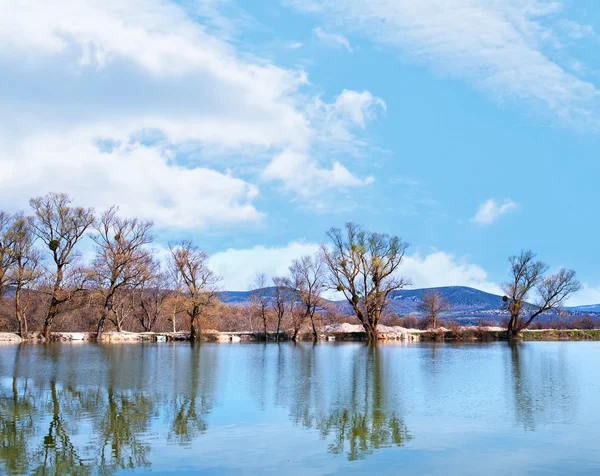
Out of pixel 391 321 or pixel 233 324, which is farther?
pixel 391 321

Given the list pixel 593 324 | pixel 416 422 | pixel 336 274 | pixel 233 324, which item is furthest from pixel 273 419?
pixel 593 324

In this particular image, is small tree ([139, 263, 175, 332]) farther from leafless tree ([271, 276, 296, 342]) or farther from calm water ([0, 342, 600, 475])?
calm water ([0, 342, 600, 475])

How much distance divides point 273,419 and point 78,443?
4.50m

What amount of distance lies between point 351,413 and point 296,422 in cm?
187

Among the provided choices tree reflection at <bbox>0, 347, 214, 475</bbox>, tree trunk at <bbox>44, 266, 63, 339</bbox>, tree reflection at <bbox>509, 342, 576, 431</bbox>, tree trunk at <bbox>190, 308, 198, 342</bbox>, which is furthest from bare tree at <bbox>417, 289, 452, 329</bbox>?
tree reflection at <bbox>0, 347, 214, 475</bbox>

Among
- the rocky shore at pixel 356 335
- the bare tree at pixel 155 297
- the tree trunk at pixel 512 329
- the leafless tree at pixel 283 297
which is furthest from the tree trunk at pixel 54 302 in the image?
the tree trunk at pixel 512 329

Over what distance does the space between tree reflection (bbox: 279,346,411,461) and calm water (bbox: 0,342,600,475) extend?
0.04 meters

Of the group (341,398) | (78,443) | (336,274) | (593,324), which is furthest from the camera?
(593,324)

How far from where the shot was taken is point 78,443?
11.5 m

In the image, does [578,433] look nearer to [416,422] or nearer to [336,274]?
[416,422]

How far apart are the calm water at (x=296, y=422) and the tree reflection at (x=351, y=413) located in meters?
0.04

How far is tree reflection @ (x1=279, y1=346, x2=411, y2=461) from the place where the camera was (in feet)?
38.8

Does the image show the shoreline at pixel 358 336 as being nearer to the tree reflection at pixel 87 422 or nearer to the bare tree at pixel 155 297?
the bare tree at pixel 155 297

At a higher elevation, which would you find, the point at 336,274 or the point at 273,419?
the point at 336,274
